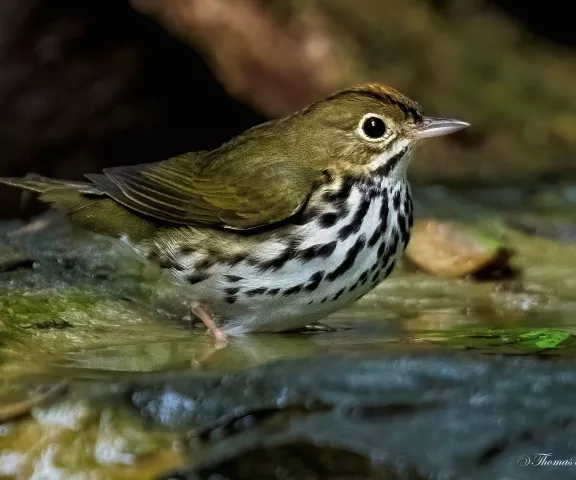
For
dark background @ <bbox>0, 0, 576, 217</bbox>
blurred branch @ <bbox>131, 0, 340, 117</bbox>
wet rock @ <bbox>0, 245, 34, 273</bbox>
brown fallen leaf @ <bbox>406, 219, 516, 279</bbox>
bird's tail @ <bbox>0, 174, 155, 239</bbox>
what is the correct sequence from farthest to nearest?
blurred branch @ <bbox>131, 0, 340, 117</bbox> → dark background @ <bbox>0, 0, 576, 217</bbox> → brown fallen leaf @ <bbox>406, 219, 516, 279</bbox> → wet rock @ <bbox>0, 245, 34, 273</bbox> → bird's tail @ <bbox>0, 174, 155, 239</bbox>

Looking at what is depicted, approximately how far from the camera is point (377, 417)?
3078mm

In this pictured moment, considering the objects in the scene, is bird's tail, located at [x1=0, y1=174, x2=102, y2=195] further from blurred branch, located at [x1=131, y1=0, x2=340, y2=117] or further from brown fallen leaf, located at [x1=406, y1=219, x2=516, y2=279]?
blurred branch, located at [x1=131, y1=0, x2=340, y2=117]

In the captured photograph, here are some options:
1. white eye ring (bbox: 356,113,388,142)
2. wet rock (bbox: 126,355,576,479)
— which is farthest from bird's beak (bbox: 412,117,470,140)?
wet rock (bbox: 126,355,576,479)

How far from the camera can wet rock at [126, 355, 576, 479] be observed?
2.96 metres

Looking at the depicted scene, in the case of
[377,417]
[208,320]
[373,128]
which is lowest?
[208,320]

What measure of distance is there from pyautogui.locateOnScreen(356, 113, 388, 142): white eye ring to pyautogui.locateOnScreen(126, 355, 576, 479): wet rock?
1345 mm

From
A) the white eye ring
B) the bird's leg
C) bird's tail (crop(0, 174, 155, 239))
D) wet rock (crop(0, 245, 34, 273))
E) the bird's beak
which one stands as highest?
the bird's beak

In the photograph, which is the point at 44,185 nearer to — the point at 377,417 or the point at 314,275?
the point at 314,275

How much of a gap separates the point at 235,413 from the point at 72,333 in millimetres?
1099

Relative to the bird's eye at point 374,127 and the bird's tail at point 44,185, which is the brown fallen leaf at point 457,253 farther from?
the bird's tail at point 44,185

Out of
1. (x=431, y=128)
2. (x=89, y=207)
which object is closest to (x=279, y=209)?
(x=431, y=128)

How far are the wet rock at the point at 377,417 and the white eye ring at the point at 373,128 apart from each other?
134 centimetres

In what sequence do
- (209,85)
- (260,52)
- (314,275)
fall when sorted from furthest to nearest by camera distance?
(209,85), (260,52), (314,275)

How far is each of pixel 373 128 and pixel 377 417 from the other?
1633 mm
